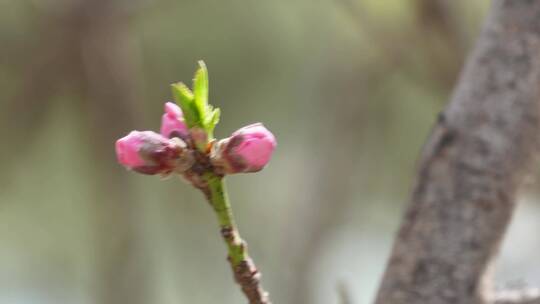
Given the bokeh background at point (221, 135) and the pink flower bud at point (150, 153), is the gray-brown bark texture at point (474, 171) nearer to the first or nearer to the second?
the pink flower bud at point (150, 153)

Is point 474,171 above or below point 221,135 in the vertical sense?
below

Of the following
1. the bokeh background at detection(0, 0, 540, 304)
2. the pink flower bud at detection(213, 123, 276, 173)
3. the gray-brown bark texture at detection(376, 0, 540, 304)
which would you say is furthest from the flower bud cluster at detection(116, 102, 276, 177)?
the bokeh background at detection(0, 0, 540, 304)

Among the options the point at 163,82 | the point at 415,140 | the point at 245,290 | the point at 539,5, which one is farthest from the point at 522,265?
the point at 245,290

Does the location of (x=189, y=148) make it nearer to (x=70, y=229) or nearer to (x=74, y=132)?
(x=74, y=132)

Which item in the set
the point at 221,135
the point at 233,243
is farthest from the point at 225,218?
the point at 221,135

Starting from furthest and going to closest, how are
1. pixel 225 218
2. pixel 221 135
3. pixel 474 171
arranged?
pixel 221 135 → pixel 474 171 → pixel 225 218

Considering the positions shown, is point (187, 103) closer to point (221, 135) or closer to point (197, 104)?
point (197, 104)
